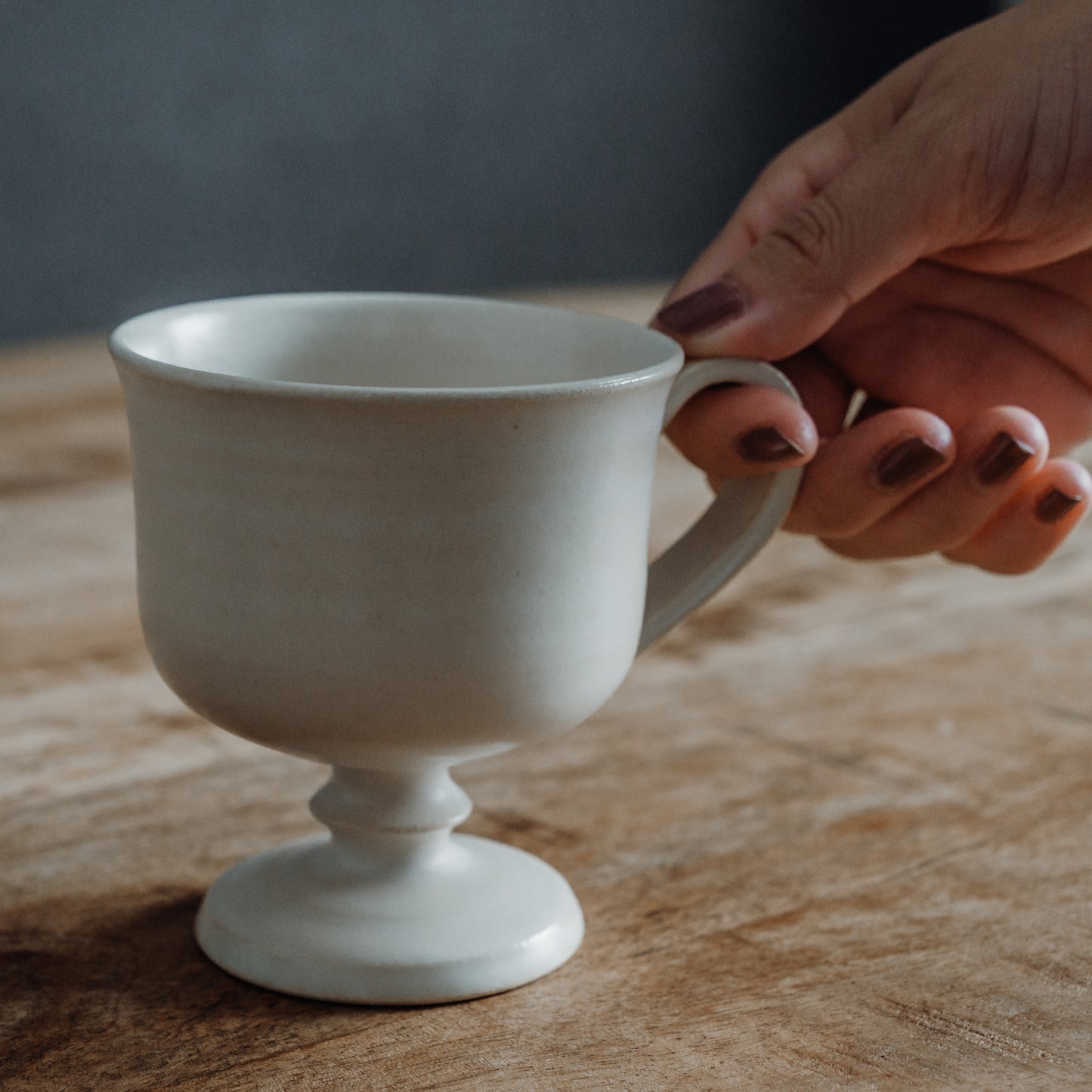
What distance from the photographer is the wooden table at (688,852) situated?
0.49 metres

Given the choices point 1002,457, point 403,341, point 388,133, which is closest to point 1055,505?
point 1002,457

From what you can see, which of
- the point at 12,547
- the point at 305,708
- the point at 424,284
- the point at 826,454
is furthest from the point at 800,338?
the point at 424,284

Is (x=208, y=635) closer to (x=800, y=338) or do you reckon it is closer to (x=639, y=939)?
(x=639, y=939)

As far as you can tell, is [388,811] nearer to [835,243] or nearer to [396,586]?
[396,586]

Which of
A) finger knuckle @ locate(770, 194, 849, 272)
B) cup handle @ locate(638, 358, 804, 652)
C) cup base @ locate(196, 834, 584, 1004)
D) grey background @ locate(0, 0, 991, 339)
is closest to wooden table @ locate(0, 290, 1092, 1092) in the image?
cup base @ locate(196, 834, 584, 1004)

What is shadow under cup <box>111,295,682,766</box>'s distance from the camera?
1.49ft

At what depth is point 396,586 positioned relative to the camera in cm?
47

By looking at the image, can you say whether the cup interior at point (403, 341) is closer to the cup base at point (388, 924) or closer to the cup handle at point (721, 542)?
the cup handle at point (721, 542)

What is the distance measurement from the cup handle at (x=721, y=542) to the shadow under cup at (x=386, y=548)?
0.17 feet

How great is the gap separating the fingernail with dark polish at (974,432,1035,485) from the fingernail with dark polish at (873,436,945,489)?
1.3 inches

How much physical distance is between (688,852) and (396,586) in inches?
9.4

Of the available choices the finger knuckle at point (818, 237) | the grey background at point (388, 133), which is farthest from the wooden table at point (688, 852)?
the grey background at point (388, 133)

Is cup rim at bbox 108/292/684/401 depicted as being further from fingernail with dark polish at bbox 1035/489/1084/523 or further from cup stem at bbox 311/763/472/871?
fingernail with dark polish at bbox 1035/489/1084/523

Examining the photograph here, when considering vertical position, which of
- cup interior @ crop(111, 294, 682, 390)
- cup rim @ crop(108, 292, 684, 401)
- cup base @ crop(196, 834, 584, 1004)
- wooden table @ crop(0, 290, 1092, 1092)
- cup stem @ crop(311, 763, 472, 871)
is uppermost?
cup rim @ crop(108, 292, 684, 401)
